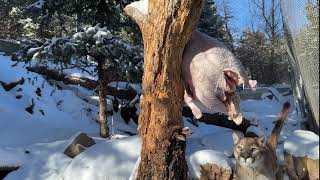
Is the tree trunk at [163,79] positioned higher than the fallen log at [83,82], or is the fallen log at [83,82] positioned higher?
the tree trunk at [163,79]

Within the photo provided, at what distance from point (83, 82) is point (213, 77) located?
5.90m

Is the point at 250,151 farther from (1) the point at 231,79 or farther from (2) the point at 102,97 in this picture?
(2) the point at 102,97

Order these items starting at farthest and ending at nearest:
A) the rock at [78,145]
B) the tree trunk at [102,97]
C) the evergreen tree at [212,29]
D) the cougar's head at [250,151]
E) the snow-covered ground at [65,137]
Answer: the evergreen tree at [212,29], the tree trunk at [102,97], the rock at [78,145], the snow-covered ground at [65,137], the cougar's head at [250,151]

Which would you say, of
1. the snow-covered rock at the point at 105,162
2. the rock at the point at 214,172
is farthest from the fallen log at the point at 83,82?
the rock at the point at 214,172

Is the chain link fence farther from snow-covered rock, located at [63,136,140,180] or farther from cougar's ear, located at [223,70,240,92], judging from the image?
snow-covered rock, located at [63,136,140,180]

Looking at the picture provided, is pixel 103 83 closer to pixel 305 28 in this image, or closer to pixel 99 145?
pixel 99 145

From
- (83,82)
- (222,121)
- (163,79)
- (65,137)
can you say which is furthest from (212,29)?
(163,79)

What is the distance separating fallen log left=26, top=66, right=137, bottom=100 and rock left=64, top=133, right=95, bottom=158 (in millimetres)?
1099

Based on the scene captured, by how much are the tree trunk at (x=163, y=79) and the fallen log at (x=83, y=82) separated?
4.88m

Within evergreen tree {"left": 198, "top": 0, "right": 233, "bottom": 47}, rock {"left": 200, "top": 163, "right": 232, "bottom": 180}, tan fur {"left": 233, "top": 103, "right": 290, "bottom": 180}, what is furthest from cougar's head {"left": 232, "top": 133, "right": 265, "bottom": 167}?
evergreen tree {"left": 198, "top": 0, "right": 233, "bottom": 47}

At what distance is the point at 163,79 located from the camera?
256cm

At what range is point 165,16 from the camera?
2424 mm

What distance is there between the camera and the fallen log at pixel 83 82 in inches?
312

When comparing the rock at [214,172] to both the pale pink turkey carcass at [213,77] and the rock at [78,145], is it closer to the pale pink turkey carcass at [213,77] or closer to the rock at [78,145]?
the rock at [78,145]
